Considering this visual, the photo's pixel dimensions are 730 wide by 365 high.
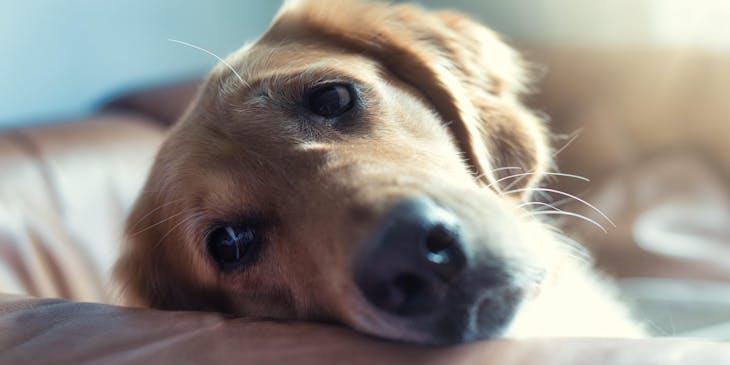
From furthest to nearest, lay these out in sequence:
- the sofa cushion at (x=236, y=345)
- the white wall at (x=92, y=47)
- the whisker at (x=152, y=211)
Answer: the white wall at (x=92, y=47) → the whisker at (x=152, y=211) → the sofa cushion at (x=236, y=345)

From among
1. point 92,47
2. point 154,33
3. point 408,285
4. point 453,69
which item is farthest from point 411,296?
point 154,33

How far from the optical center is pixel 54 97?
9.33 feet

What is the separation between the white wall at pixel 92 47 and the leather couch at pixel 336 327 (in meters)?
0.17

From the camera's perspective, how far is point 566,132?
2.91 meters

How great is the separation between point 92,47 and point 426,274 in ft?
8.19

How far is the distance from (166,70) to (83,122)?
2.77ft

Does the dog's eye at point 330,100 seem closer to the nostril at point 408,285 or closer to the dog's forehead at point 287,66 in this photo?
the dog's forehead at point 287,66

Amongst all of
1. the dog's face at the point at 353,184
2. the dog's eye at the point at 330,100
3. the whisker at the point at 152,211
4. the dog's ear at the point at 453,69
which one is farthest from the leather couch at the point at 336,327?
the dog's ear at the point at 453,69

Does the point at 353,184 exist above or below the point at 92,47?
below

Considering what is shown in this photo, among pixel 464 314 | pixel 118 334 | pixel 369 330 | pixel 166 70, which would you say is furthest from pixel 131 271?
pixel 166 70

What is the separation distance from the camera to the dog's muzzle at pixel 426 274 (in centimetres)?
96

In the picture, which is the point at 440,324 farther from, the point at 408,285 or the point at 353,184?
the point at 353,184

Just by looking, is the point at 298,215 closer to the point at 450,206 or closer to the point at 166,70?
the point at 450,206

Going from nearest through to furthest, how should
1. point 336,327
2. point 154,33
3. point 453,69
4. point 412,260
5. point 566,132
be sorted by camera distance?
point 412,260 → point 336,327 → point 453,69 → point 566,132 → point 154,33
